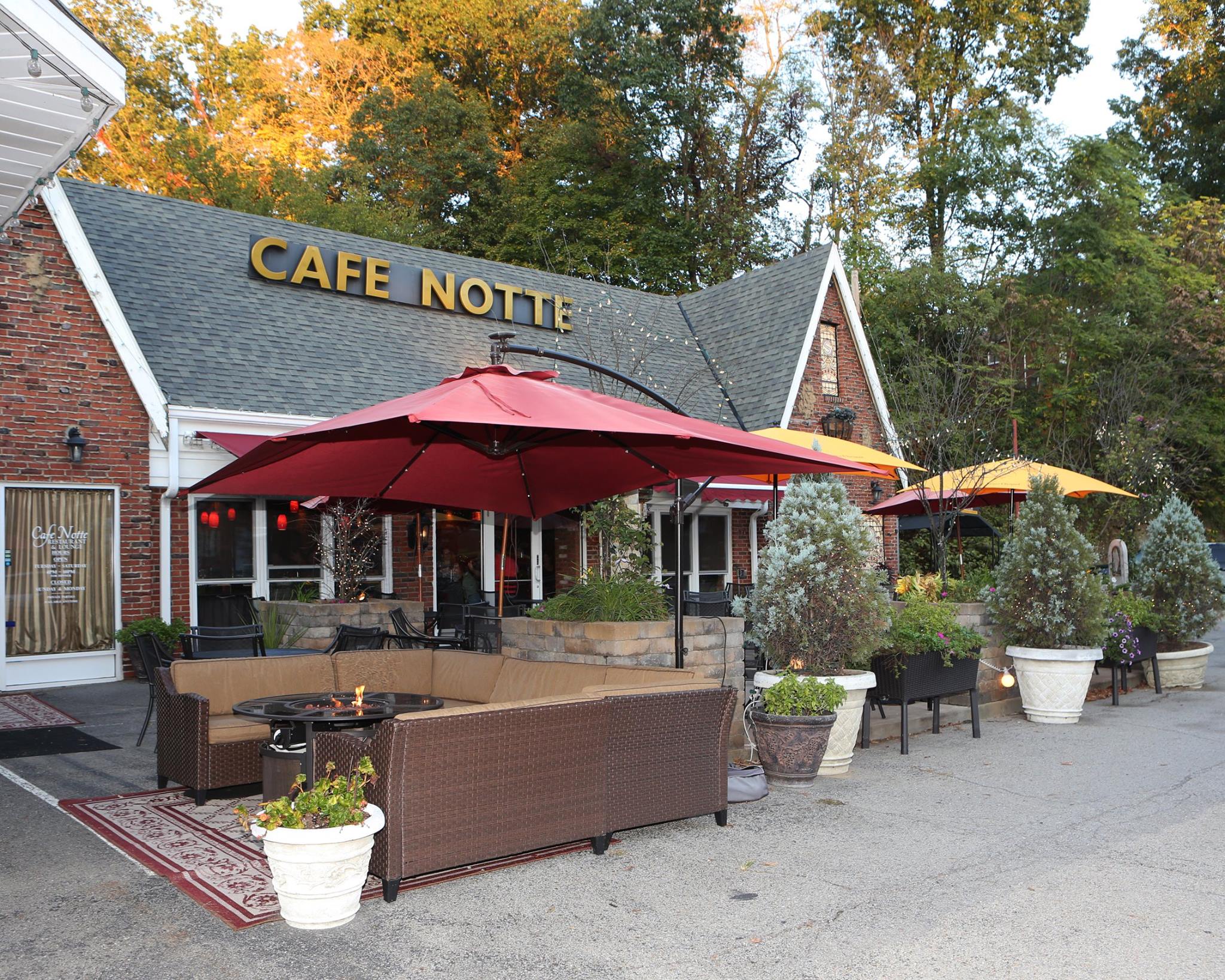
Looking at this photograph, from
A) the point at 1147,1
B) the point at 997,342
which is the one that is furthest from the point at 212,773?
the point at 1147,1

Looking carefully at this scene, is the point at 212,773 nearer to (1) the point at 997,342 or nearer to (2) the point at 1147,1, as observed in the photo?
(1) the point at 997,342

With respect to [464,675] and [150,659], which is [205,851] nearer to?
[464,675]

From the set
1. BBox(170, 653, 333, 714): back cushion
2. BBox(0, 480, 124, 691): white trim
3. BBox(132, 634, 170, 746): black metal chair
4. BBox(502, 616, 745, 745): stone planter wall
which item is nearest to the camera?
BBox(170, 653, 333, 714): back cushion

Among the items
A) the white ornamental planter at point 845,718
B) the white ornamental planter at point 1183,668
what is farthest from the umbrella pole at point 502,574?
the white ornamental planter at point 1183,668

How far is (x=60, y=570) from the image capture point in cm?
1100

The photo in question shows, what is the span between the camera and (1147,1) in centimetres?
3120

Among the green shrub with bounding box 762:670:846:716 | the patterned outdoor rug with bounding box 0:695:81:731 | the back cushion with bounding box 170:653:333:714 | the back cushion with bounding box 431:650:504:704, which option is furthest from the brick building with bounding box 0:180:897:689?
the back cushion with bounding box 170:653:333:714

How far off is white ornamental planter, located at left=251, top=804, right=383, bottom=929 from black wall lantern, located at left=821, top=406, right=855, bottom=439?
14.0m

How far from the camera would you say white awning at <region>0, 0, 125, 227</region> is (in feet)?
17.1

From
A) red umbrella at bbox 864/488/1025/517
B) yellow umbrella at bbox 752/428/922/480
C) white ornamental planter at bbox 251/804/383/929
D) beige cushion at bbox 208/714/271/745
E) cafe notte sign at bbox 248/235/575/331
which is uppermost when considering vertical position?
cafe notte sign at bbox 248/235/575/331

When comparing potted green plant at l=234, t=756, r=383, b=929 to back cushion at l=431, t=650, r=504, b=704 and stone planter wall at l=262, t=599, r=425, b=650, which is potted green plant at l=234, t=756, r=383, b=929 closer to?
back cushion at l=431, t=650, r=504, b=704

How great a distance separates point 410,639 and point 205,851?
474 centimetres

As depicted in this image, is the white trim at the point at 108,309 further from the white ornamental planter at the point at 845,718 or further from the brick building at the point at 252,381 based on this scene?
the white ornamental planter at the point at 845,718

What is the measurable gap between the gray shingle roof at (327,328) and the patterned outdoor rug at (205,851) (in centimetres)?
680
